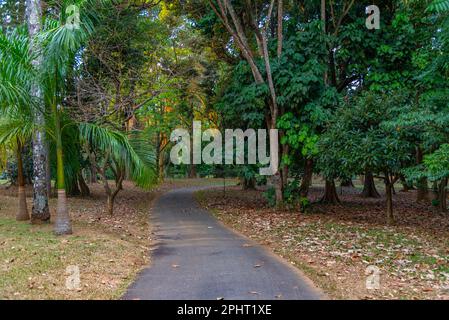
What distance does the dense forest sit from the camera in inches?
402

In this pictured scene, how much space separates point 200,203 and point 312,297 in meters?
15.0

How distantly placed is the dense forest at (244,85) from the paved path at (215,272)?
88.7 inches

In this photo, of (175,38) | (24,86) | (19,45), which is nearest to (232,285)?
(24,86)

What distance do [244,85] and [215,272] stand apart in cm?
1058

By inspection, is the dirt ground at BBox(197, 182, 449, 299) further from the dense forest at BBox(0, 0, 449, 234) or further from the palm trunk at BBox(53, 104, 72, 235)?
the palm trunk at BBox(53, 104, 72, 235)

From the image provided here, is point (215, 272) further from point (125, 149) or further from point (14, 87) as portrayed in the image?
point (14, 87)

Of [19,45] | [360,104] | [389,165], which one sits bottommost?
[389,165]

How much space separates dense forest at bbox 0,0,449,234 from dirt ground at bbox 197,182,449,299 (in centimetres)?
143

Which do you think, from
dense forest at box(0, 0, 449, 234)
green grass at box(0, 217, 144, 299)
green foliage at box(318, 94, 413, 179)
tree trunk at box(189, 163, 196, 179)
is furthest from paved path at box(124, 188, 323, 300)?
tree trunk at box(189, 163, 196, 179)

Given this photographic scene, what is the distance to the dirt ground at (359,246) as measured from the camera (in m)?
6.69

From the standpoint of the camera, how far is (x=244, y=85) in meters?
16.8

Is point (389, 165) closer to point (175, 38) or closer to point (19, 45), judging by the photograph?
point (19, 45)

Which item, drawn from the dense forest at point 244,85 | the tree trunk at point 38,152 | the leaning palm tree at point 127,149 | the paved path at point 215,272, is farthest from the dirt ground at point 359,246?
the tree trunk at point 38,152

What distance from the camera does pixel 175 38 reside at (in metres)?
22.8
